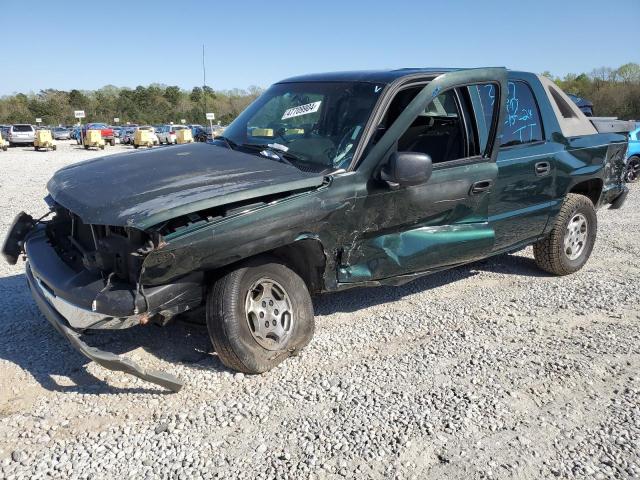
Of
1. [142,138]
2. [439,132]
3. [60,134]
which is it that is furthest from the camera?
[60,134]

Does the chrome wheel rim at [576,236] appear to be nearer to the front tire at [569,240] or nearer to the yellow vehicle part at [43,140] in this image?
the front tire at [569,240]

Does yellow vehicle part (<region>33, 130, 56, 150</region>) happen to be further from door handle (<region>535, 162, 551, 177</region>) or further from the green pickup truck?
door handle (<region>535, 162, 551, 177</region>)

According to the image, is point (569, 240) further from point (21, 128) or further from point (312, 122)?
point (21, 128)

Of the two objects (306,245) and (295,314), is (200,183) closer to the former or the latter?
(306,245)

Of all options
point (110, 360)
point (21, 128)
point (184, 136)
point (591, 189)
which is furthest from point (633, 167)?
point (21, 128)

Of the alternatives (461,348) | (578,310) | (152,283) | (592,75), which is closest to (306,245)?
(152,283)

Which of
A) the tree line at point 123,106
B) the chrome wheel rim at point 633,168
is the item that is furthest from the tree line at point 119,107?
the chrome wheel rim at point 633,168

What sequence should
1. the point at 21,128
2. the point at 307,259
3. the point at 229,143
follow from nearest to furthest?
the point at 307,259, the point at 229,143, the point at 21,128

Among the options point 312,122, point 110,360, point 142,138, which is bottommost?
Result: point 110,360

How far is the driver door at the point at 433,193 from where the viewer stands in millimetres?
3641

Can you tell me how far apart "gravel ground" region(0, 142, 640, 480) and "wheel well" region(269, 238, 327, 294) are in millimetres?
526

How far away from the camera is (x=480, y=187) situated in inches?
165

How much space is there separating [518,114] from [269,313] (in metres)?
2.99

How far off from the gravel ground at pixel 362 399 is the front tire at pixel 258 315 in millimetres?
160
